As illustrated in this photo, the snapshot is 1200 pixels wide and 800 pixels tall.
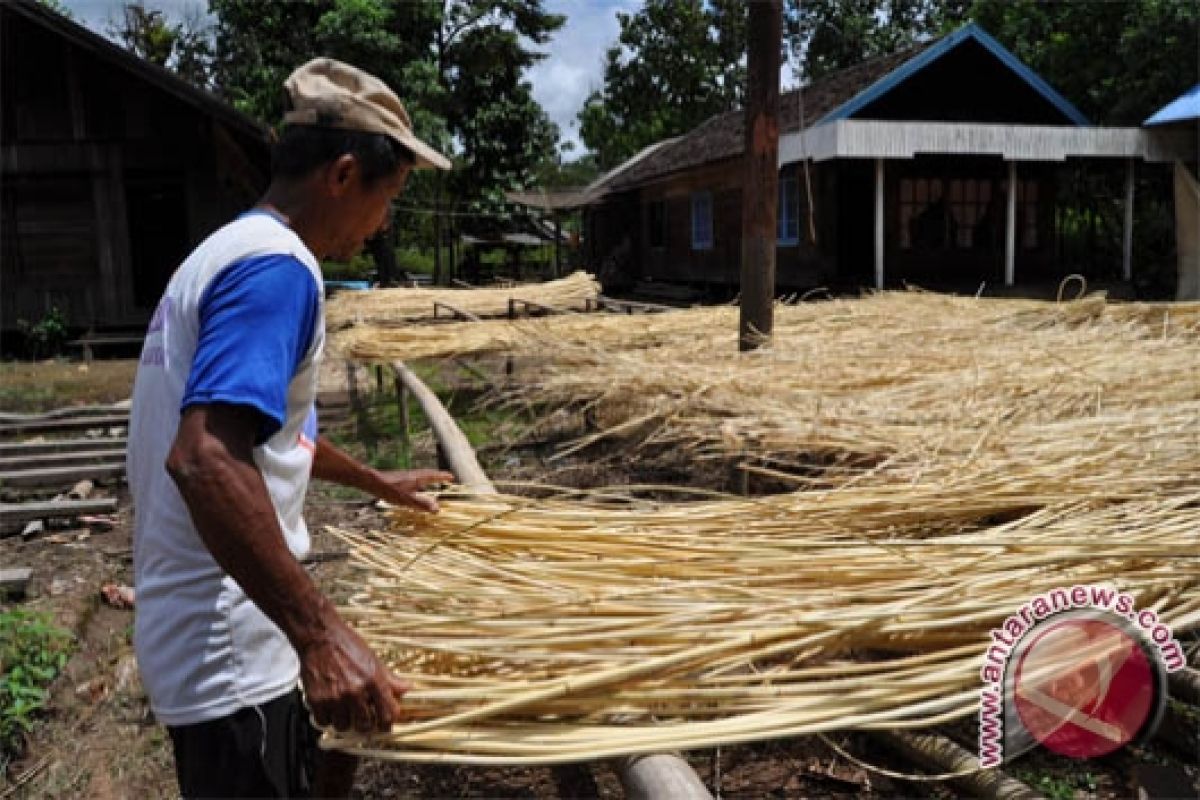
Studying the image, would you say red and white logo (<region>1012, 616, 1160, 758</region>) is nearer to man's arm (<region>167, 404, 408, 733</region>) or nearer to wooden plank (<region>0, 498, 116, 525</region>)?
man's arm (<region>167, 404, 408, 733</region>)

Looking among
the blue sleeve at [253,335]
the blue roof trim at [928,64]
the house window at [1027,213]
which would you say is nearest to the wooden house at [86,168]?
the blue roof trim at [928,64]

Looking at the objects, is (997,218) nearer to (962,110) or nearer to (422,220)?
(962,110)

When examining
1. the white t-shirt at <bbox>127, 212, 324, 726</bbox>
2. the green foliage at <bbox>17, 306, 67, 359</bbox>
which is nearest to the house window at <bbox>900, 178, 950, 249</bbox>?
the green foliage at <bbox>17, 306, 67, 359</bbox>

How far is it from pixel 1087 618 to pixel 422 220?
25.0 m

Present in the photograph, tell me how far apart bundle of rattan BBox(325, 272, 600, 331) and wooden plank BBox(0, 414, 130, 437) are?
6.15 ft

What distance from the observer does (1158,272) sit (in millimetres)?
14641

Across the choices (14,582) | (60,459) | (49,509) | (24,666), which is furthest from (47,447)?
(24,666)

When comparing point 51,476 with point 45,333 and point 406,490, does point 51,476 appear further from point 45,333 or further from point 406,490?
point 45,333

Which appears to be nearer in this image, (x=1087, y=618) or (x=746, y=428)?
(x=1087, y=618)

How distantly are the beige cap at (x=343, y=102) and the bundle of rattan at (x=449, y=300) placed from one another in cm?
708

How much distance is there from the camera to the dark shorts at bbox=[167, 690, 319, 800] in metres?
1.37

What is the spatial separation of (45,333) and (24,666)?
1058cm

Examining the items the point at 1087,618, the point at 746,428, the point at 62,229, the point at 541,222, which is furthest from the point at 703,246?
the point at 1087,618

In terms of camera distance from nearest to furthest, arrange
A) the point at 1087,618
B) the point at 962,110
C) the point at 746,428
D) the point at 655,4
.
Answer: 1. the point at 1087,618
2. the point at 746,428
3. the point at 962,110
4. the point at 655,4
